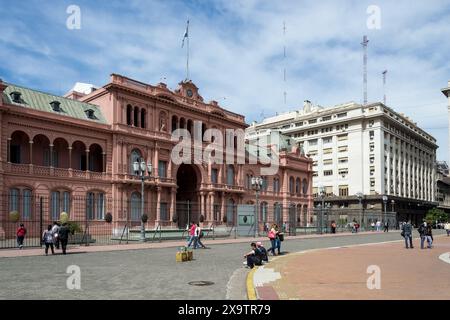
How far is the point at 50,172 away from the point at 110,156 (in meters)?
6.62

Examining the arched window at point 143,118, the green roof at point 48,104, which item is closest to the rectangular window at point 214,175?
the arched window at point 143,118

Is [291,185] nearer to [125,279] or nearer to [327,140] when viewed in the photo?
[327,140]

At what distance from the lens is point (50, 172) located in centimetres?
3875

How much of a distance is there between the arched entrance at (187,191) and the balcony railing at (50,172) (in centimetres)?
1180

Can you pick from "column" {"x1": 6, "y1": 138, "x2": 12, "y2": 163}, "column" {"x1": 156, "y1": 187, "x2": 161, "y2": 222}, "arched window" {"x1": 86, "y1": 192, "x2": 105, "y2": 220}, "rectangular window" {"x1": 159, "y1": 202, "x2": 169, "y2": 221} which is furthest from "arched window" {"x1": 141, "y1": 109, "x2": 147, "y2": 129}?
"column" {"x1": 6, "y1": 138, "x2": 12, "y2": 163}

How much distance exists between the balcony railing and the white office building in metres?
46.9

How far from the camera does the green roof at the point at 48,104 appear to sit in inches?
1522

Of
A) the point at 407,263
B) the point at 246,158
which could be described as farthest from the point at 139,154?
the point at 407,263

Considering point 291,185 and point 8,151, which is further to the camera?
point 291,185

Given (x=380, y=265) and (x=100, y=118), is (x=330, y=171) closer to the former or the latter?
(x=100, y=118)

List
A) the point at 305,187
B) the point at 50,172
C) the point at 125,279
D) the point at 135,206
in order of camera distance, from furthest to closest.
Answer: the point at 305,187 < the point at 135,206 < the point at 50,172 < the point at 125,279

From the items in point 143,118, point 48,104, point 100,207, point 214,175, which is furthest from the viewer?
point 214,175

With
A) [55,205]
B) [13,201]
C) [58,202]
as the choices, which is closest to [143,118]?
[58,202]

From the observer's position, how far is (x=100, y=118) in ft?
146
